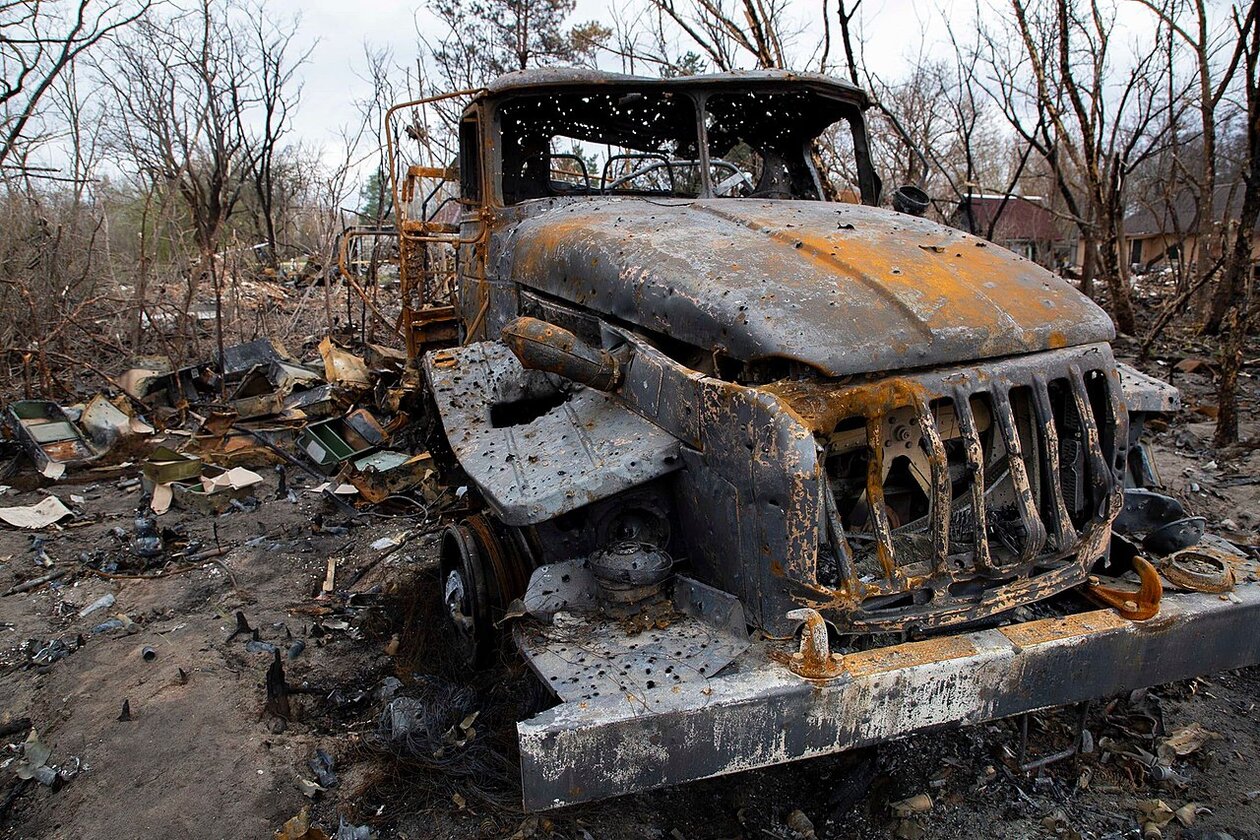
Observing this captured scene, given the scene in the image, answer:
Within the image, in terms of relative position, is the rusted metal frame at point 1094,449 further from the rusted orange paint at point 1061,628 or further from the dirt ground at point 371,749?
the dirt ground at point 371,749

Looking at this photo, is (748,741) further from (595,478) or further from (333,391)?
(333,391)

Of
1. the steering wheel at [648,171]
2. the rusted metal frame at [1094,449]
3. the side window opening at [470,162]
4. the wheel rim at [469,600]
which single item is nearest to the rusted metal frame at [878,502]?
the rusted metal frame at [1094,449]

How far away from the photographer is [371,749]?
321 cm

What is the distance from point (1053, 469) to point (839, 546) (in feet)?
2.64

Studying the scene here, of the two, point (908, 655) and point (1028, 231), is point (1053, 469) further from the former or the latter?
point (1028, 231)

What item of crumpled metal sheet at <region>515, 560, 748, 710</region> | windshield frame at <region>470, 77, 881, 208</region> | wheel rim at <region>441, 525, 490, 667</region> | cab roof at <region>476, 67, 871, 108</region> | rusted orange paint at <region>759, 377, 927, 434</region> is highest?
cab roof at <region>476, 67, 871, 108</region>

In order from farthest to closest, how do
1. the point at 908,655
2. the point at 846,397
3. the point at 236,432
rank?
the point at 236,432
the point at 846,397
the point at 908,655

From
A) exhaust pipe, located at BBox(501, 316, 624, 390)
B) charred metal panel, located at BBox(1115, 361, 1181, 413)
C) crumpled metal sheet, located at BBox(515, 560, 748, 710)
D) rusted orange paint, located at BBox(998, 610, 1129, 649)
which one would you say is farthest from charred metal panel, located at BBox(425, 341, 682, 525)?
charred metal panel, located at BBox(1115, 361, 1181, 413)

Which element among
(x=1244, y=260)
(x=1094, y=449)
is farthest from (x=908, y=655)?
(x=1244, y=260)

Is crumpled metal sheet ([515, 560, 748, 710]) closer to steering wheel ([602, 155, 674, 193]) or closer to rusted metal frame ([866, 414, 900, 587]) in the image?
rusted metal frame ([866, 414, 900, 587])

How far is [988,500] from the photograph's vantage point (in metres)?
2.77

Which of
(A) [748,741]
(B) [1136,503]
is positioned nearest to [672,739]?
(A) [748,741]

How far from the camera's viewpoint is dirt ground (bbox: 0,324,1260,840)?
287cm

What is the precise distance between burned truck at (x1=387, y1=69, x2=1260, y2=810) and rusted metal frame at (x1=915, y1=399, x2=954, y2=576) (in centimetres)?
1
